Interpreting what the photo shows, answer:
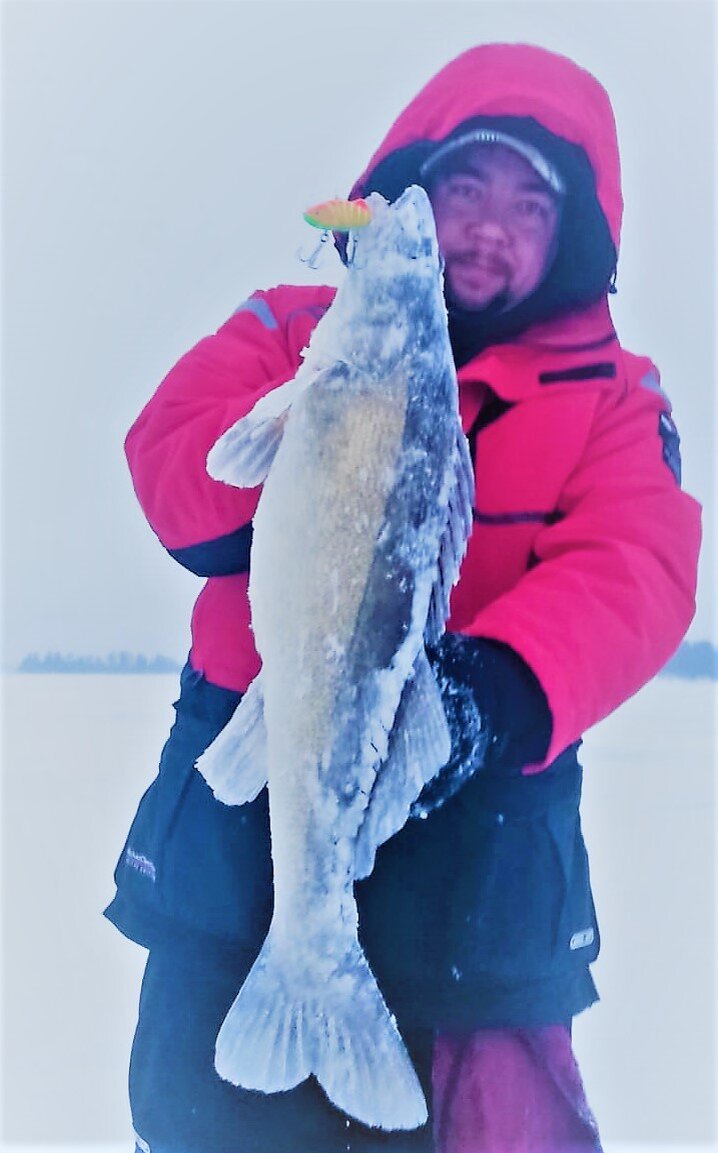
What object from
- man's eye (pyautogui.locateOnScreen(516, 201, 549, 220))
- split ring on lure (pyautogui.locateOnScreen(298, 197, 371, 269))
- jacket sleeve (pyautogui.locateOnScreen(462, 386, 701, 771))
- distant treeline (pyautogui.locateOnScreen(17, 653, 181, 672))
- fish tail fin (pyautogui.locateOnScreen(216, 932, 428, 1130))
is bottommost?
fish tail fin (pyautogui.locateOnScreen(216, 932, 428, 1130))

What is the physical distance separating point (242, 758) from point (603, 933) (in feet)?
2.23

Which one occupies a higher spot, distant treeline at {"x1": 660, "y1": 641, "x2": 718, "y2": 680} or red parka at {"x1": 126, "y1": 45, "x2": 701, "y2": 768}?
red parka at {"x1": 126, "y1": 45, "x2": 701, "y2": 768}

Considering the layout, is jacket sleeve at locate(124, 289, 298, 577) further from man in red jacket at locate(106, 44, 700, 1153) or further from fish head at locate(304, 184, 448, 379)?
fish head at locate(304, 184, 448, 379)

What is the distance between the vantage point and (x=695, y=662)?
1.38m

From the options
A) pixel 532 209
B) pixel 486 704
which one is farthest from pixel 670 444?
pixel 486 704

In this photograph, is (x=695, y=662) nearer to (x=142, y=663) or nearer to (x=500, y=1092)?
(x=500, y=1092)

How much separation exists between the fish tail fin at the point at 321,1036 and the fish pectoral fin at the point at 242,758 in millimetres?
151

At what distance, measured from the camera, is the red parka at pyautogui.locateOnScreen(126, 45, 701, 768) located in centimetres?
99

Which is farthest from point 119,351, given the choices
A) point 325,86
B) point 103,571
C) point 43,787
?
point 43,787

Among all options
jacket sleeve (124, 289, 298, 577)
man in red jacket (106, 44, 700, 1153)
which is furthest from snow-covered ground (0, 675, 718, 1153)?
jacket sleeve (124, 289, 298, 577)

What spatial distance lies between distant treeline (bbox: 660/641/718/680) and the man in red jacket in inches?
11.4

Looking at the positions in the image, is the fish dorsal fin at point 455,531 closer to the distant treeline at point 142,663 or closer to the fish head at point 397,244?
the fish head at point 397,244

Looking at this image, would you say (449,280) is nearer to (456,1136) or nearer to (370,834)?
(370,834)

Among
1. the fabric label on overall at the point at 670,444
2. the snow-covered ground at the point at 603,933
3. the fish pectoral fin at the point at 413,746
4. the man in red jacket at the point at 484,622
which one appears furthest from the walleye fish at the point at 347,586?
the snow-covered ground at the point at 603,933
